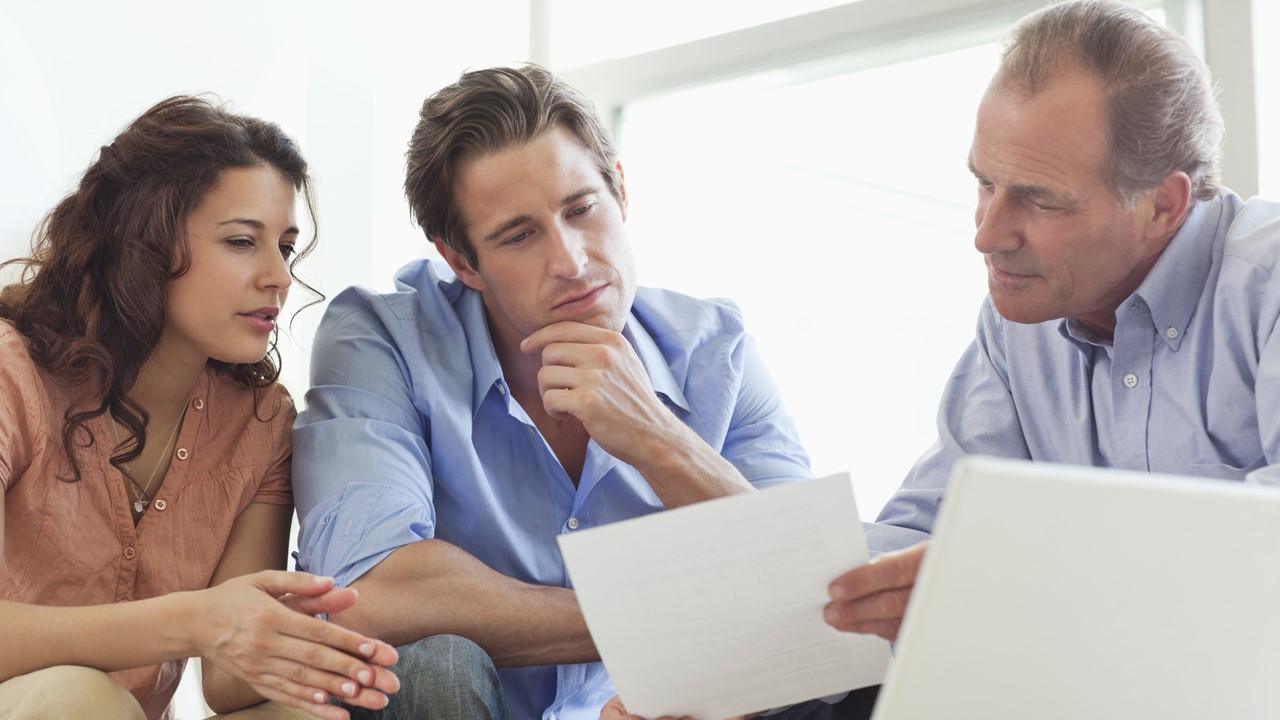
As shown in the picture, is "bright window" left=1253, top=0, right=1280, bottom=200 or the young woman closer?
the young woman

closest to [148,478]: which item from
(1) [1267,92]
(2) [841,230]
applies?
(2) [841,230]

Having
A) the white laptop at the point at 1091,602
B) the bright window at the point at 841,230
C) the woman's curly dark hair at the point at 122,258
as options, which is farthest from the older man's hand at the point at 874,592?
the bright window at the point at 841,230

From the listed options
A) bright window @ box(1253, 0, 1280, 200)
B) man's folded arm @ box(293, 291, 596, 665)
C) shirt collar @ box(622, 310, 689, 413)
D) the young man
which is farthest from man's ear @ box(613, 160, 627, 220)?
bright window @ box(1253, 0, 1280, 200)

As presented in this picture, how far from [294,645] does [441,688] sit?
17cm

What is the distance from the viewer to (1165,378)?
1578 millimetres

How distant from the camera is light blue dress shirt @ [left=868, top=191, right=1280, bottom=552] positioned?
1.51 m

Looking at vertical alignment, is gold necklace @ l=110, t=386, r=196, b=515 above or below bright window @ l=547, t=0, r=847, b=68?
below

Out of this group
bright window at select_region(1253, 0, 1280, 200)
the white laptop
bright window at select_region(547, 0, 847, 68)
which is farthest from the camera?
bright window at select_region(547, 0, 847, 68)

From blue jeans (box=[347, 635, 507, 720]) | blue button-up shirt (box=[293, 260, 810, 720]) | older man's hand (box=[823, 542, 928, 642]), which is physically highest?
blue button-up shirt (box=[293, 260, 810, 720])

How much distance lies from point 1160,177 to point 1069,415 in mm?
348

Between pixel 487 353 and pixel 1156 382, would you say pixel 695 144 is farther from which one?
pixel 1156 382

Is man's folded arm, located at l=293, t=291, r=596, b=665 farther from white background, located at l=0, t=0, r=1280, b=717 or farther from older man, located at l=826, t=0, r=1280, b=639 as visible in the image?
white background, located at l=0, t=0, r=1280, b=717

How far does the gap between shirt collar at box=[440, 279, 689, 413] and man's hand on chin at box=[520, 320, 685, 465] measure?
0.45ft

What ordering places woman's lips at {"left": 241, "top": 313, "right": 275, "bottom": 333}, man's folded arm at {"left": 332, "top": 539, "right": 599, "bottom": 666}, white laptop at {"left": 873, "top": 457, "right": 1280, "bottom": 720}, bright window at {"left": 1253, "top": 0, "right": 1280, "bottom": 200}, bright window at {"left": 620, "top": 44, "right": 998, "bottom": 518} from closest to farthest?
white laptop at {"left": 873, "top": 457, "right": 1280, "bottom": 720} < man's folded arm at {"left": 332, "top": 539, "right": 599, "bottom": 666} < woman's lips at {"left": 241, "top": 313, "right": 275, "bottom": 333} < bright window at {"left": 1253, "top": 0, "right": 1280, "bottom": 200} < bright window at {"left": 620, "top": 44, "right": 998, "bottom": 518}
